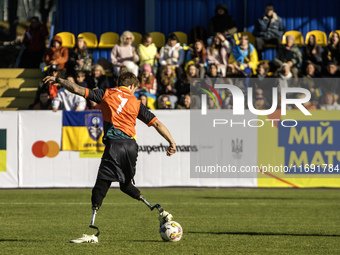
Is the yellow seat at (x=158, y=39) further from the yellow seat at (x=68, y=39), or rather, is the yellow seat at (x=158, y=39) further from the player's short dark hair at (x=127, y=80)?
the player's short dark hair at (x=127, y=80)

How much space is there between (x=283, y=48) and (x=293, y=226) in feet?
35.5

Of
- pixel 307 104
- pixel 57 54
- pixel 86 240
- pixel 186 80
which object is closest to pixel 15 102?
pixel 57 54

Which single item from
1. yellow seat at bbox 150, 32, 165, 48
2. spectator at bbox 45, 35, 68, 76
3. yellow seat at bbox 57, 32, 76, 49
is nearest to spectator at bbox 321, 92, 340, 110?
yellow seat at bbox 150, 32, 165, 48

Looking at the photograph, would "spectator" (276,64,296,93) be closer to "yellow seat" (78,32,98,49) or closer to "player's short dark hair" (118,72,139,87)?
"yellow seat" (78,32,98,49)

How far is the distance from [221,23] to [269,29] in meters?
1.40

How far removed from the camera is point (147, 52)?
813 inches

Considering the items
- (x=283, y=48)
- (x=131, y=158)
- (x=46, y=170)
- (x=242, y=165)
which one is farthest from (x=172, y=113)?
(x=131, y=158)

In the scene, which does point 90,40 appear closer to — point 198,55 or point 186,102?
point 198,55

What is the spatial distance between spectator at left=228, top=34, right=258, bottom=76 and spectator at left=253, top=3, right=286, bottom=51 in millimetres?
1060

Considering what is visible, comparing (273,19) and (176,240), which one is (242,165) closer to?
(273,19)

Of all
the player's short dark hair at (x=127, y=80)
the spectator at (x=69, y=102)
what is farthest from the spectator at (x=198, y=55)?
the player's short dark hair at (x=127, y=80)

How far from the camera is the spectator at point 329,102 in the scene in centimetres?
1789

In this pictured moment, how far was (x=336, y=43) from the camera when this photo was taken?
20812 mm

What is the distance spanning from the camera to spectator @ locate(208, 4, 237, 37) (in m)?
21.9
